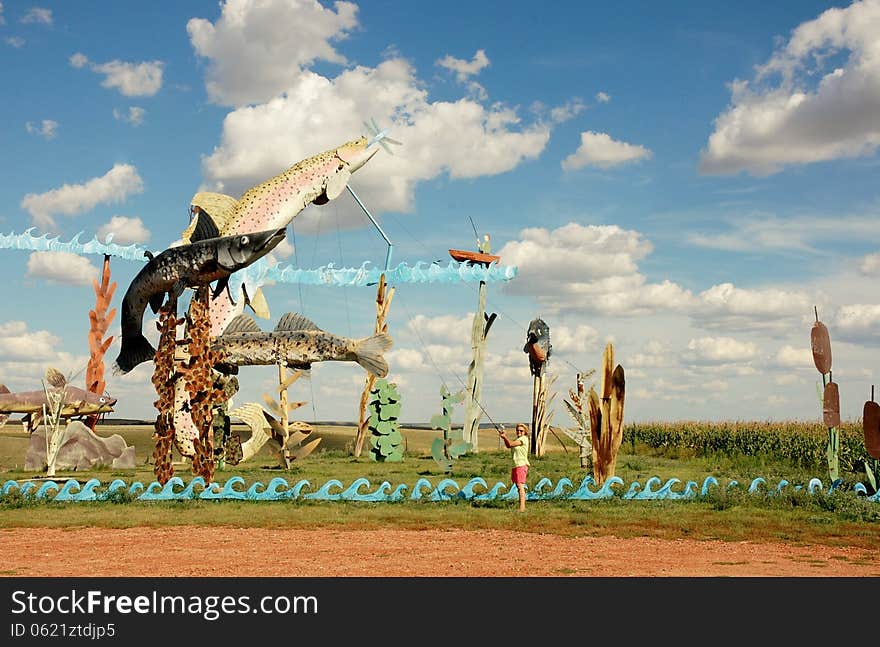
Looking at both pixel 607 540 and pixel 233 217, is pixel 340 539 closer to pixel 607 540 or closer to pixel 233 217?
pixel 607 540

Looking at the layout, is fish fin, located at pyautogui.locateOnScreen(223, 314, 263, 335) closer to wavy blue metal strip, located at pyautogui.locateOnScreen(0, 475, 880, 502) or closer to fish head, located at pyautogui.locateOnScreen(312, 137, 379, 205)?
fish head, located at pyautogui.locateOnScreen(312, 137, 379, 205)

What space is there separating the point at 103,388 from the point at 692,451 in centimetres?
1905

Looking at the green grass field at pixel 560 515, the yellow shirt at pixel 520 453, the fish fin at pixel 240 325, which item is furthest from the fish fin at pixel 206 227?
the yellow shirt at pixel 520 453

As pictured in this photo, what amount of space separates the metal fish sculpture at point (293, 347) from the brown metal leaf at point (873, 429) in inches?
358

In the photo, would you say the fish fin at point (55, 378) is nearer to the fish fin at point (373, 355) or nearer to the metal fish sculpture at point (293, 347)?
the metal fish sculpture at point (293, 347)

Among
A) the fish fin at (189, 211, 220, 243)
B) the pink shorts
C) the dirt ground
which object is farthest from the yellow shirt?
the fish fin at (189, 211, 220, 243)

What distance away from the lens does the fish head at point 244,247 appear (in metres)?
11.6

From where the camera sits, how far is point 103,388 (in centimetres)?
2277

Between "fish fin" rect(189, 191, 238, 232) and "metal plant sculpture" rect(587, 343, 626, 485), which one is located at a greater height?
"fish fin" rect(189, 191, 238, 232)

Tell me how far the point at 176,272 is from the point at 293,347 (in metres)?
4.81

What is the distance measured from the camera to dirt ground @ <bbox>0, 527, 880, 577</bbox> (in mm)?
7520

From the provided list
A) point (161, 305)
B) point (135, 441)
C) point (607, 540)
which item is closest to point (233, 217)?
point (161, 305)

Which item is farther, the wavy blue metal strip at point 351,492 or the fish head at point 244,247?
the wavy blue metal strip at point 351,492

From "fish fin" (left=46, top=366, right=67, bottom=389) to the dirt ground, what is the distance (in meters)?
9.06
